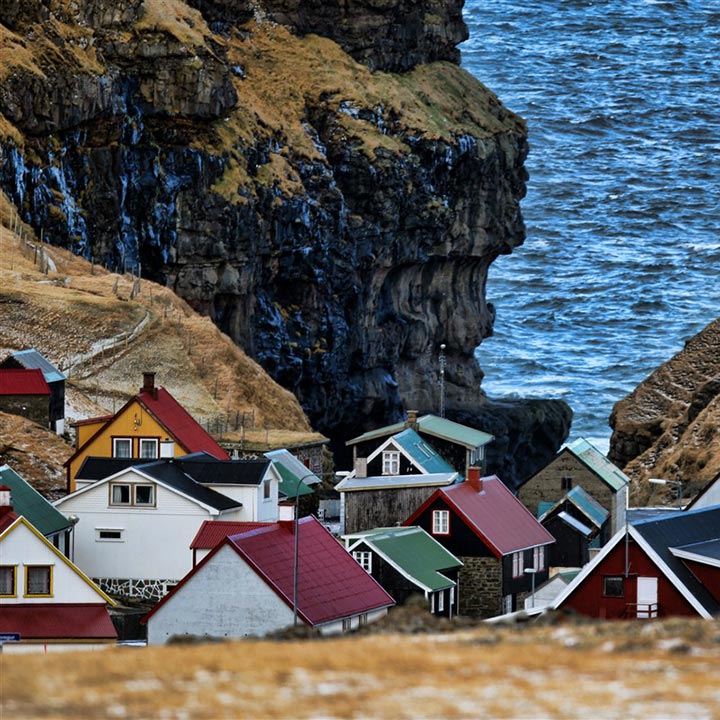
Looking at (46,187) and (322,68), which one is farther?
(322,68)

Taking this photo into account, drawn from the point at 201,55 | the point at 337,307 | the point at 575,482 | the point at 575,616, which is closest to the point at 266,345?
the point at 337,307

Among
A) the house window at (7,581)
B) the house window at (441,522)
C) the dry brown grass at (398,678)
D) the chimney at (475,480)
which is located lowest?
the house window at (441,522)

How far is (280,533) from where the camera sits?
62.2 meters

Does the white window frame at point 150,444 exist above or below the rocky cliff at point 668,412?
above

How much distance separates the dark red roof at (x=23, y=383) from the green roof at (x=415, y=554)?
18.1 metres

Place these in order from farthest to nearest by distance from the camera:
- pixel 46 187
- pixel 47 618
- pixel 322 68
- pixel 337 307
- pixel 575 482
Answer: pixel 322 68
pixel 337 307
pixel 46 187
pixel 575 482
pixel 47 618

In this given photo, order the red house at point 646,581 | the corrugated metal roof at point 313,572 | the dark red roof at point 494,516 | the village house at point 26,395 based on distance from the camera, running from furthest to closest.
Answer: the village house at point 26,395, the dark red roof at point 494,516, the corrugated metal roof at point 313,572, the red house at point 646,581

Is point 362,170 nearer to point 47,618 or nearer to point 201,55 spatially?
point 201,55

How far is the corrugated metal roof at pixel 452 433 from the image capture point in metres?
106

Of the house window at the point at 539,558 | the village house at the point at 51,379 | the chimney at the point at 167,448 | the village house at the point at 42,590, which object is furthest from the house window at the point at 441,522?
the village house at the point at 42,590

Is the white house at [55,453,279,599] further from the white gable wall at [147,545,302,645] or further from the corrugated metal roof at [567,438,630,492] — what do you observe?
the corrugated metal roof at [567,438,630,492]

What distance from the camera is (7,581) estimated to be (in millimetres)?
59625

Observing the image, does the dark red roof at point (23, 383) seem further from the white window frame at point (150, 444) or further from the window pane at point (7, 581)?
the window pane at point (7, 581)

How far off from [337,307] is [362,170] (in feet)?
33.7
